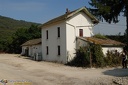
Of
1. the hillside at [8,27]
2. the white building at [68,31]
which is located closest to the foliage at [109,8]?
the white building at [68,31]

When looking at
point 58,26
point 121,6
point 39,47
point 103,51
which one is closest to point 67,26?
point 58,26

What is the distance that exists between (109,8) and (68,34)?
8.99 m

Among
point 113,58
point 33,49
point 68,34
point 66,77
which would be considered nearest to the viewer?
point 66,77

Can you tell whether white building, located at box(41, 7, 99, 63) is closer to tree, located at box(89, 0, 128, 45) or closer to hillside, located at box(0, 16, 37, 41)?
tree, located at box(89, 0, 128, 45)

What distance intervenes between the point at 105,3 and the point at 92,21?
558cm

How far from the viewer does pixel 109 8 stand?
37.2m

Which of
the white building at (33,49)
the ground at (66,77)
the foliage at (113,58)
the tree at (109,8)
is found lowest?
the ground at (66,77)

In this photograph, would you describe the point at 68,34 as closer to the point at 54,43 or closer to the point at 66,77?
the point at 54,43

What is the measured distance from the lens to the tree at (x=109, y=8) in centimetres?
3747

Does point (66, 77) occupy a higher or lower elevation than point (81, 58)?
lower

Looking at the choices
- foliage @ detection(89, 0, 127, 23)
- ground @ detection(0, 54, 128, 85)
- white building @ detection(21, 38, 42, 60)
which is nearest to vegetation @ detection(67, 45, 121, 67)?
ground @ detection(0, 54, 128, 85)

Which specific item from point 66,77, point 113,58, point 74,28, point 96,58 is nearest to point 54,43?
point 74,28

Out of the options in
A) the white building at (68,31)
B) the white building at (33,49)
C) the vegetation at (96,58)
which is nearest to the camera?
the vegetation at (96,58)

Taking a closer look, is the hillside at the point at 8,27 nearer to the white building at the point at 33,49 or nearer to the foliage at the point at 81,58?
the white building at the point at 33,49
